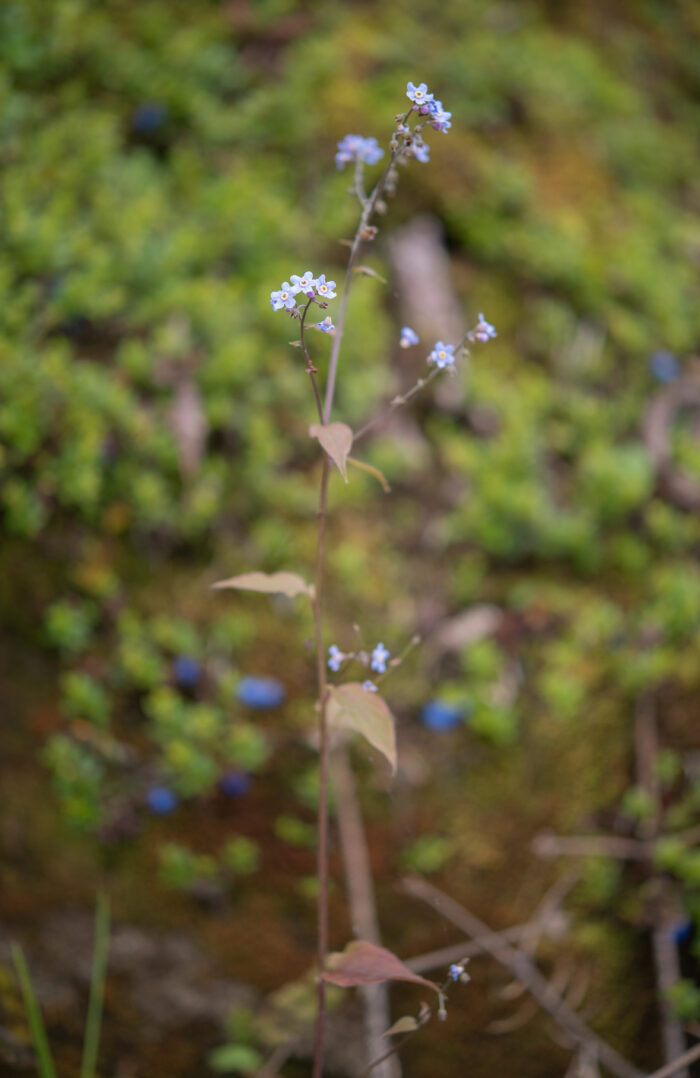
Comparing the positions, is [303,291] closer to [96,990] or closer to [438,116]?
[438,116]

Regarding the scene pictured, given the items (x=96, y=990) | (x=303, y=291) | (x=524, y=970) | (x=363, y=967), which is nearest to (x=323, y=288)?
(x=303, y=291)

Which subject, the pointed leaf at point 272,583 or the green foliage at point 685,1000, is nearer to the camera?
the pointed leaf at point 272,583

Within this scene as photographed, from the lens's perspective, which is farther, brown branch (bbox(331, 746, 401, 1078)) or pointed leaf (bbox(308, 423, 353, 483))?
brown branch (bbox(331, 746, 401, 1078))

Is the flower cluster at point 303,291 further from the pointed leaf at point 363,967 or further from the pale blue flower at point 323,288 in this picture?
the pointed leaf at point 363,967

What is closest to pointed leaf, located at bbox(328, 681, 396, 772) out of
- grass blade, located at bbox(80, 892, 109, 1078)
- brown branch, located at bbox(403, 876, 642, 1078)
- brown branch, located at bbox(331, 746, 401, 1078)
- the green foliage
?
brown branch, located at bbox(331, 746, 401, 1078)

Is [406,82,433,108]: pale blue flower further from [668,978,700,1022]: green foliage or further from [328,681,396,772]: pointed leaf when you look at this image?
[668,978,700,1022]: green foliage

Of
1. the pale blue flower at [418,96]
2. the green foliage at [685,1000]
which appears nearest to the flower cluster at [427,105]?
the pale blue flower at [418,96]
